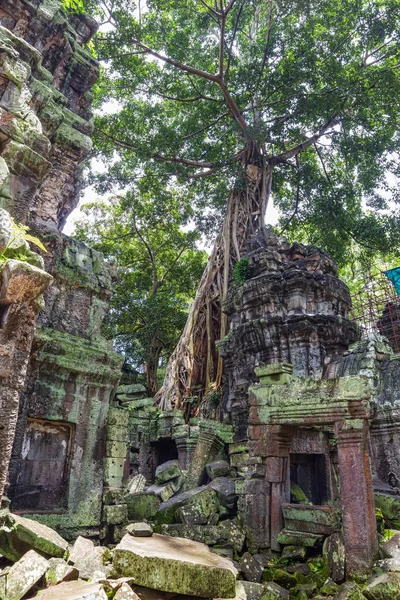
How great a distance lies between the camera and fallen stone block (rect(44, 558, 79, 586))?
3086 millimetres

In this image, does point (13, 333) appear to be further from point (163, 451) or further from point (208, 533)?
point (163, 451)

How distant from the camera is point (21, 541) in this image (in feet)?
10.9

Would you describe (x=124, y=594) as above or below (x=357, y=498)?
below

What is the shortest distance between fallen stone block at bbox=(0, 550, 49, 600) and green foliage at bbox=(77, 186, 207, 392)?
1341cm

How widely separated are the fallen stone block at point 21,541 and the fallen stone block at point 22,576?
304 millimetres

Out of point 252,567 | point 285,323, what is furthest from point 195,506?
point 285,323

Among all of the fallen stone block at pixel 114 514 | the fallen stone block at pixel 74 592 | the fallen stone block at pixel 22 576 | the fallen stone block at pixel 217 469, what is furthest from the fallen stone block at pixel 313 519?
the fallen stone block at pixel 22 576

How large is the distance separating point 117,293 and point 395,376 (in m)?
13.0

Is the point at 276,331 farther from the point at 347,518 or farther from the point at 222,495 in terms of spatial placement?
the point at 347,518

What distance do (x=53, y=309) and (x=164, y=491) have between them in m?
3.32

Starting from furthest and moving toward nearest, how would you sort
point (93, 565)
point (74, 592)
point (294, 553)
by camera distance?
point (294, 553) → point (93, 565) → point (74, 592)

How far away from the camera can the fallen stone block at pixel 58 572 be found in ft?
10.1

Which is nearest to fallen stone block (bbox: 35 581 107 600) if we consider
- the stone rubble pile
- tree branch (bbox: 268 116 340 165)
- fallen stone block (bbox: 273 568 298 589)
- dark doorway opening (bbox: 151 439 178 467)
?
the stone rubble pile

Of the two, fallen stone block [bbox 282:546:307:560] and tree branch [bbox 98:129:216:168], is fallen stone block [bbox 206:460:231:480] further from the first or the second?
tree branch [bbox 98:129:216:168]
